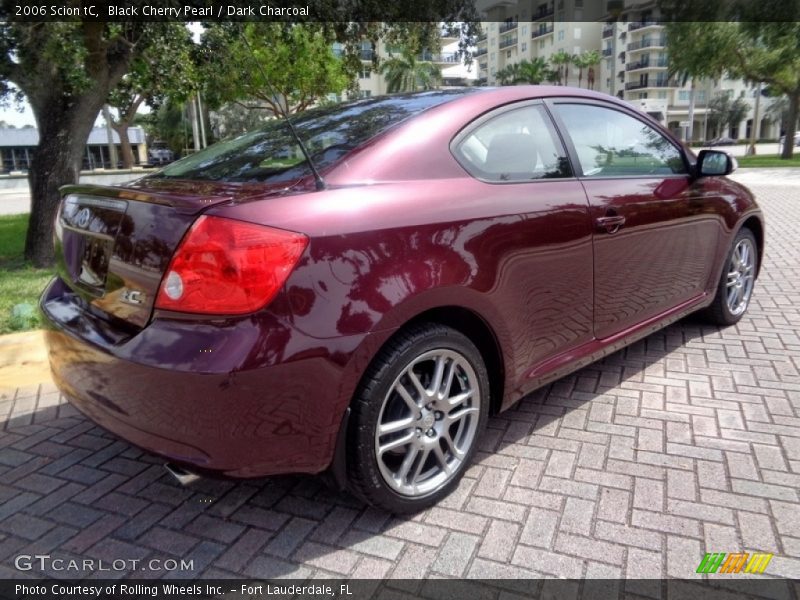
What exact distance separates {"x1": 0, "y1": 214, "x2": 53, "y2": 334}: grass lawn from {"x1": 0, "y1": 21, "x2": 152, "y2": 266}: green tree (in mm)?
341

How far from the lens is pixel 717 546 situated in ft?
7.00

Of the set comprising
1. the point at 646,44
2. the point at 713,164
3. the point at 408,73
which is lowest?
the point at 713,164

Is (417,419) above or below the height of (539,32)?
below

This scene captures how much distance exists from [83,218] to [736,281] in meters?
4.20

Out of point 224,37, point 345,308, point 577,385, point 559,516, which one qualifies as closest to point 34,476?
point 345,308

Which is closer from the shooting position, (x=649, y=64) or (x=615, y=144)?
(x=615, y=144)

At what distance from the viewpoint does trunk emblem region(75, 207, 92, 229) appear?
2314mm

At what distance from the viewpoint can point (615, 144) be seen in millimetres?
3291

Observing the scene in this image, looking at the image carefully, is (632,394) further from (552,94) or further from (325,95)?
(325,95)

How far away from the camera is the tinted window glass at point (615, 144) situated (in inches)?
119

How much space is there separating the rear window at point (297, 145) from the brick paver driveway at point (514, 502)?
126 cm

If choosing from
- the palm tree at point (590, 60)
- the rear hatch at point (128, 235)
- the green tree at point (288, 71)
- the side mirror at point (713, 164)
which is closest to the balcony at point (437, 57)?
the green tree at point (288, 71)

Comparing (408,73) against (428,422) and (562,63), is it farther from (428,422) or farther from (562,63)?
(428,422)

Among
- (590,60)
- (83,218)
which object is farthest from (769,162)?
(590,60)
